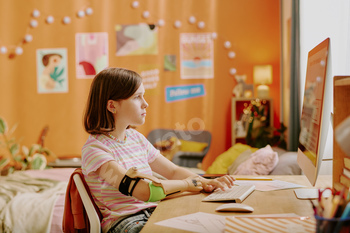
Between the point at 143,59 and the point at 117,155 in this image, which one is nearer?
the point at 117,155

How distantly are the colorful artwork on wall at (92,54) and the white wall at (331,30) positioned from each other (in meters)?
2.51

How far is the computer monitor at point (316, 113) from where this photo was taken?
117cm

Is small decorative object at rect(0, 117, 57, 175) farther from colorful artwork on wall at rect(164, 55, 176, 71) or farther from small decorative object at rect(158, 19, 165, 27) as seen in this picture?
small decorative object at rect(158, 19, 165, 27)

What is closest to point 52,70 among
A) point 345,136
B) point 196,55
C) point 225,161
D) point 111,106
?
point 196,55

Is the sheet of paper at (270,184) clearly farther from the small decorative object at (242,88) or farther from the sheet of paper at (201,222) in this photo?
the small decorative object at (242,88)

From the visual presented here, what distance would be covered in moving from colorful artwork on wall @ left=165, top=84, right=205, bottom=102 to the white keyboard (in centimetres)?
343

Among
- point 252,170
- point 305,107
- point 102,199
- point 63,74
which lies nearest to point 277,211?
point 305,107

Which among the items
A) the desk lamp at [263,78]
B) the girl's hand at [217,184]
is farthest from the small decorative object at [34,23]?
the girl's hand at [217,184]

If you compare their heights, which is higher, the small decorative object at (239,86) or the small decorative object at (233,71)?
the small decorative object at (233,71)

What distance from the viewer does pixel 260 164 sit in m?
3.16

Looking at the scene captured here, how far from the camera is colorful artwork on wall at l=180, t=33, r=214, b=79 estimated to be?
4.99 m

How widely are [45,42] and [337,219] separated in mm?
4836

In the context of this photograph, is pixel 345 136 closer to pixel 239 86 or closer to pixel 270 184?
pixel 270 184

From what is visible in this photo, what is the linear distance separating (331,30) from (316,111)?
5.48 feet
